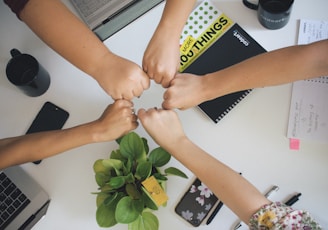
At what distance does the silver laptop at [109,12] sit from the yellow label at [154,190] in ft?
1.27

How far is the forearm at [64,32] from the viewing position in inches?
35.1

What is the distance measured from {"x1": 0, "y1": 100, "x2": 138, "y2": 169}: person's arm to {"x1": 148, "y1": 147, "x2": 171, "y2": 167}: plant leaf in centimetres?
8

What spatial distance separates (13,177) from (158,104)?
380mm

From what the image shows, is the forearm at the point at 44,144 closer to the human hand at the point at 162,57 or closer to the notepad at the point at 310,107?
the human hand at the point at 162,57

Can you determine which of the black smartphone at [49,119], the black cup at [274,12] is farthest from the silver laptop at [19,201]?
the black cup at [274,12]

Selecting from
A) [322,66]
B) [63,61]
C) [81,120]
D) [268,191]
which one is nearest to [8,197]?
[81,120]

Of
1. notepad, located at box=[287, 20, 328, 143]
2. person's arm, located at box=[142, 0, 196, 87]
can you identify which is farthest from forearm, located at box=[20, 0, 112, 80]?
notepad, located at box=[287, 20, 328, 143]

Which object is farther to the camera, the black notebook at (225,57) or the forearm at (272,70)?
the black notebook at (225,57)

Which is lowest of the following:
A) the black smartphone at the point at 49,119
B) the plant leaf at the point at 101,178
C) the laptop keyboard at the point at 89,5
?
the plant leaf at the point at 101,178

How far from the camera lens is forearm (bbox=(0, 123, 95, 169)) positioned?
0.88 m

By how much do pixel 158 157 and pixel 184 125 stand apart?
Answer: 12 centimetres

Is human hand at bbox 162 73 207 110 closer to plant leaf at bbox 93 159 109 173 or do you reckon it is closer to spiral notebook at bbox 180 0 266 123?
spiral notebook at bbox 180 0 266 123

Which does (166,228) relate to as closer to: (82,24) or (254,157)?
(254,157)

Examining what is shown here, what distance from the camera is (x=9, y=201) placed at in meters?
0.91
